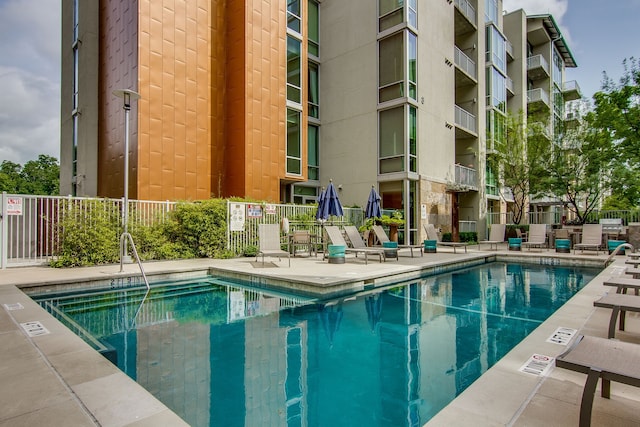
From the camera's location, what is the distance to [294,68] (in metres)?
16.1

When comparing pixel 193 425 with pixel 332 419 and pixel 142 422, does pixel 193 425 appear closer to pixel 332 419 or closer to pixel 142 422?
pixel 142 422

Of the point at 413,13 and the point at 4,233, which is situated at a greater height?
the point at 413,13

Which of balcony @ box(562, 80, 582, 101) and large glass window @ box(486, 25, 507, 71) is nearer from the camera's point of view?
large glass window @ box(486, 25, 507, 71)

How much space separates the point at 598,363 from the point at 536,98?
30153mm

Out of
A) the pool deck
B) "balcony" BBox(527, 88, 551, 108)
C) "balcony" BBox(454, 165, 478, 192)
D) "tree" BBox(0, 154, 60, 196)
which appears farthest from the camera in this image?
"tree" BBox(0, 154, 60, 196)

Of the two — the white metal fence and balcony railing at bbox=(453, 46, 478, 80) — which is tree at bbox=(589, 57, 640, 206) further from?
the white metal fence

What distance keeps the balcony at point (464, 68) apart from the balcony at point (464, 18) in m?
1.67

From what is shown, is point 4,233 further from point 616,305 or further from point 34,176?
point 34,176

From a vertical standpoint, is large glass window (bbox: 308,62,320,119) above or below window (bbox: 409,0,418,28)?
below

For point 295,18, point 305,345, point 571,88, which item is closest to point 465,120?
point 295,18

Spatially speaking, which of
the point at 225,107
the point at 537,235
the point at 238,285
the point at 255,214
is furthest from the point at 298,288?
the point at 537,235

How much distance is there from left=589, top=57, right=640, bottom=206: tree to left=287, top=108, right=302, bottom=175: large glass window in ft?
46.0

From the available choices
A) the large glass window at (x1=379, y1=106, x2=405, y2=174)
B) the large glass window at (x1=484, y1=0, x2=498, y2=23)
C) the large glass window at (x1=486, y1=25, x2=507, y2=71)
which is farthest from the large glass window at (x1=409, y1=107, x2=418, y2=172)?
the large glass window at (x1=484, y1=0, x2=498, y2=23)

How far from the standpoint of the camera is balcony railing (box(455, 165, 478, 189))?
18172 mm
